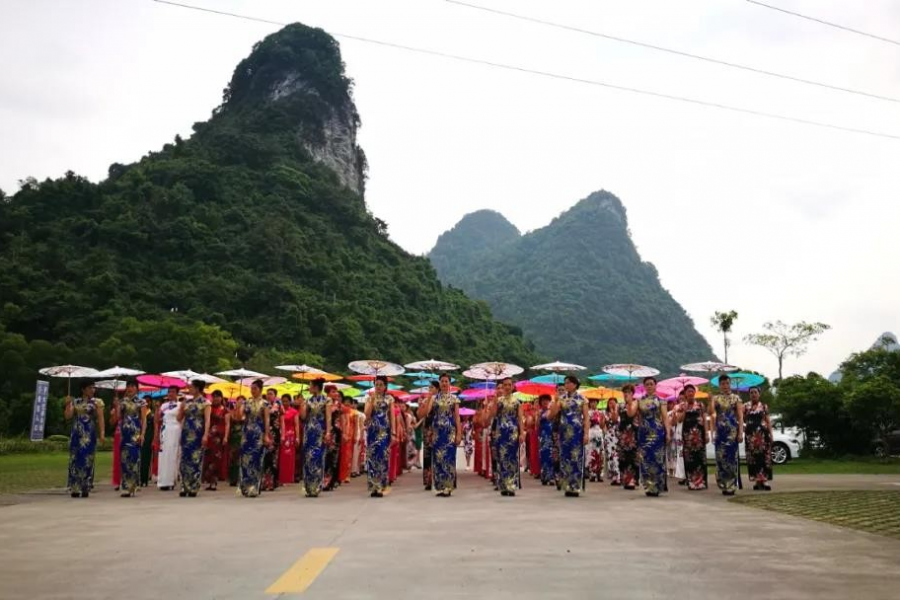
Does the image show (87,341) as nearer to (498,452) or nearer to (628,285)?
(498,452)

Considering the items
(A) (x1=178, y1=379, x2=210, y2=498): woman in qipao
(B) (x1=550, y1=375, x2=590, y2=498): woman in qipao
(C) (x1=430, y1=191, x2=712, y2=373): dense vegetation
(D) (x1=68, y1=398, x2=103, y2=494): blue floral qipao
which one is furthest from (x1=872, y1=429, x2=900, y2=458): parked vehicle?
(C) (x1=430, y1=191, x2=712, y2=373): dense vegetation

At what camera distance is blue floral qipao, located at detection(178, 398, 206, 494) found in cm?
1258

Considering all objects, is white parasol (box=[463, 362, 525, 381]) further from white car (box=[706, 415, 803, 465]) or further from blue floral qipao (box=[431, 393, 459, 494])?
white car (box=[706, 415, 803, 465])

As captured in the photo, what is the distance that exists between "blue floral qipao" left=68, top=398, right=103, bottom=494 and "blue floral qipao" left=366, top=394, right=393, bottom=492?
14.0ft

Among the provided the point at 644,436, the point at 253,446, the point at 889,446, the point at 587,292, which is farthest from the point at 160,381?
the point at 587,292

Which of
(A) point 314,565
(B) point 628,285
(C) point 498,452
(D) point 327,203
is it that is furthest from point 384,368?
(B) point 628,285

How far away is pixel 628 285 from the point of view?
128m

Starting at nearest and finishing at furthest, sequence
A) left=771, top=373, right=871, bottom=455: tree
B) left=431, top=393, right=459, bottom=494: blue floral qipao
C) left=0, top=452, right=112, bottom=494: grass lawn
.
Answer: left=431, top=393, right=459, bottom=494: blue floral qipao
left=0, top=452, right=112, bottom=494: grass lawn
left=771, top=373, right=871, bottom=455: tree

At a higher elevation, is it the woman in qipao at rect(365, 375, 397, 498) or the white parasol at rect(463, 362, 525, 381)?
the white parasol at rect(463, 362, 525, 381)

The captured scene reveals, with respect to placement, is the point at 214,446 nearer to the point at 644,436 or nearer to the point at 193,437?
the point at 193,437

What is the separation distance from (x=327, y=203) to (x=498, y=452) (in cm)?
7028

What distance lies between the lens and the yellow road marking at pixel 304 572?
4879 millimetres

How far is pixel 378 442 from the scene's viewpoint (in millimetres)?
12414

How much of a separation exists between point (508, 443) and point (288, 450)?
4955mm
